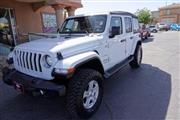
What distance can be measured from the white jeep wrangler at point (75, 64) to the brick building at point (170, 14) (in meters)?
61.4

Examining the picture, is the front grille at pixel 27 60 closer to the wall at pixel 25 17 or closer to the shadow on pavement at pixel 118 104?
the shadow on pavement at pixel 118 104

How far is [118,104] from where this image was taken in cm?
429

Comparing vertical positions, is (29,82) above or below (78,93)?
above

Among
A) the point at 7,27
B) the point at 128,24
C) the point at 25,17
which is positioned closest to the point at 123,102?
the point at 128,24

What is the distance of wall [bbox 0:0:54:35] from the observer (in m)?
11.4

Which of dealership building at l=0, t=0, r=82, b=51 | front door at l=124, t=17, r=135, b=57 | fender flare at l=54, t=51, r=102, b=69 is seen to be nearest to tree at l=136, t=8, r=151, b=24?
dealership building at l=0, t=0, r=82, b=51

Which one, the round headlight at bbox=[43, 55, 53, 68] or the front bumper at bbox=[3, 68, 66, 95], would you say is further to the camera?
the round headlight at bbox=[43, 55, 53, 68]

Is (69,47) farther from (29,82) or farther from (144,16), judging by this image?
(144,16)

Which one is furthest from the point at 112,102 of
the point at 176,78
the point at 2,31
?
the point at 2,31

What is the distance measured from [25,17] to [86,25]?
28.0 feet

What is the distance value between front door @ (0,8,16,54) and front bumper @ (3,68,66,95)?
A: 7348mm

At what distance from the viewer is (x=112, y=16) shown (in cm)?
511

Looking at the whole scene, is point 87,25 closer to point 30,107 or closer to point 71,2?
point 30,107

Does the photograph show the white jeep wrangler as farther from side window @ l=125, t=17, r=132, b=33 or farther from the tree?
the tree
